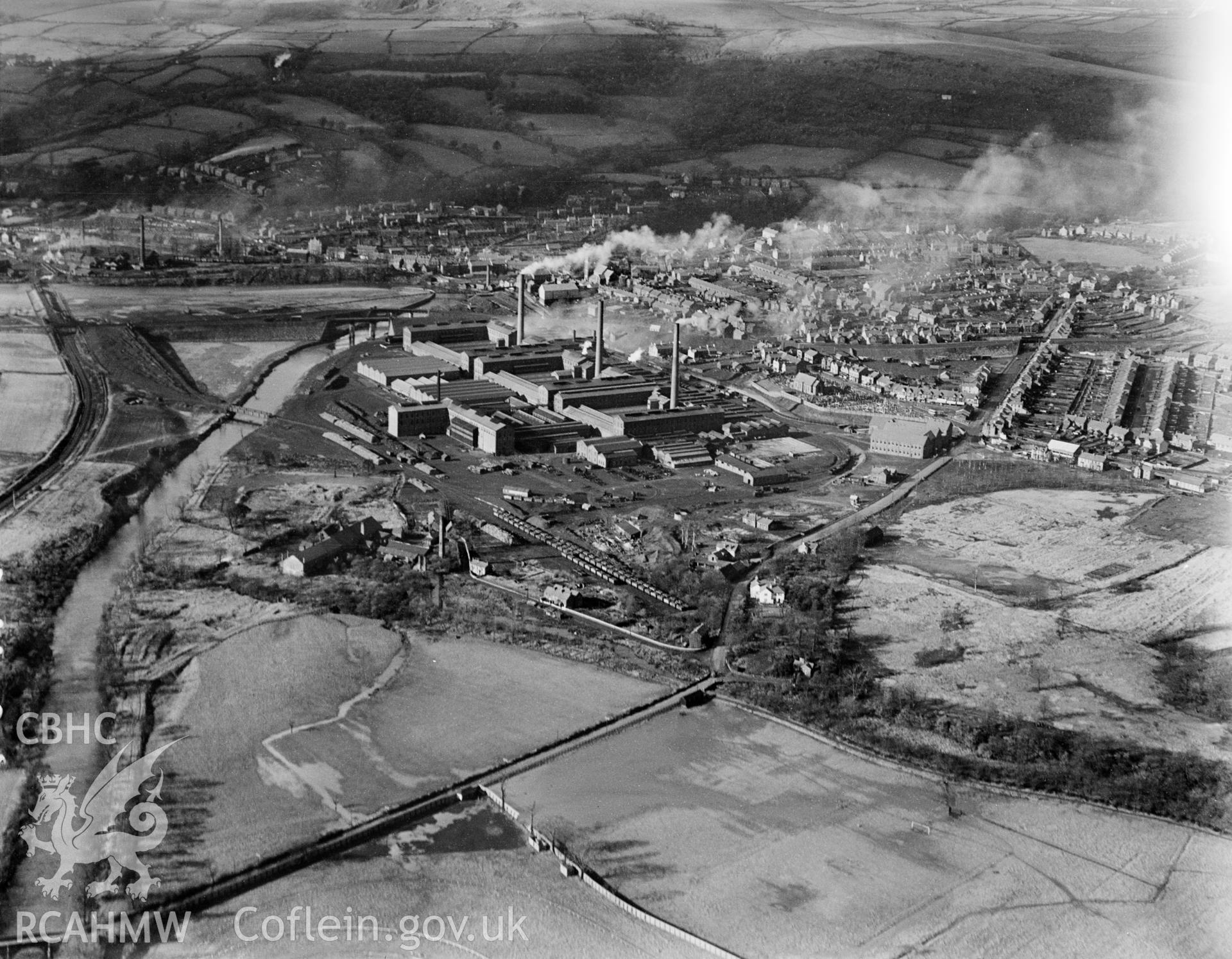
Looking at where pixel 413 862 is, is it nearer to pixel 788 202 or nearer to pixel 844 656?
pixel 844 656

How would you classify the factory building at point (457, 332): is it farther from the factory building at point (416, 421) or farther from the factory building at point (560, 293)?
the factory building at point (416, 421)

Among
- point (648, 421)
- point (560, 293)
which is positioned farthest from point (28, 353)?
point (560, 293)

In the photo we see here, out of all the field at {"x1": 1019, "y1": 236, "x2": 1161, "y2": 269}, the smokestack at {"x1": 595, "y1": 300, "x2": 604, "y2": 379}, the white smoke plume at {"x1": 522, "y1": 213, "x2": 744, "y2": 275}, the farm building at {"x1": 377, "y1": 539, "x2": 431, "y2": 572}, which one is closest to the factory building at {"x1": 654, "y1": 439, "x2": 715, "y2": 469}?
the smokestack at {"x1": 595, "y1": 300, "x2": 604, "y2": 379}

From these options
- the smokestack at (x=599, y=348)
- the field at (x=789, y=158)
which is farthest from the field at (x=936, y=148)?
the smokestack at (x=599, y=348)

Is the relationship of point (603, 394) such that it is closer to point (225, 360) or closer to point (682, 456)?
point (682, 456)

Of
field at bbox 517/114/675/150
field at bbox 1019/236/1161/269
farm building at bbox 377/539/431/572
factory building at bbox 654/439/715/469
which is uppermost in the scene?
field at bbox 517/114/675/150

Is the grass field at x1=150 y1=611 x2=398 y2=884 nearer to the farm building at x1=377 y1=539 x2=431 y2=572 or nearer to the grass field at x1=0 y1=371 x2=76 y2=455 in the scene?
the farm building at x1=377 y1=539 x2=431 y2=572

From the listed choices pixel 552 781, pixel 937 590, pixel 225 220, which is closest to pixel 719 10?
pixel 225 220
